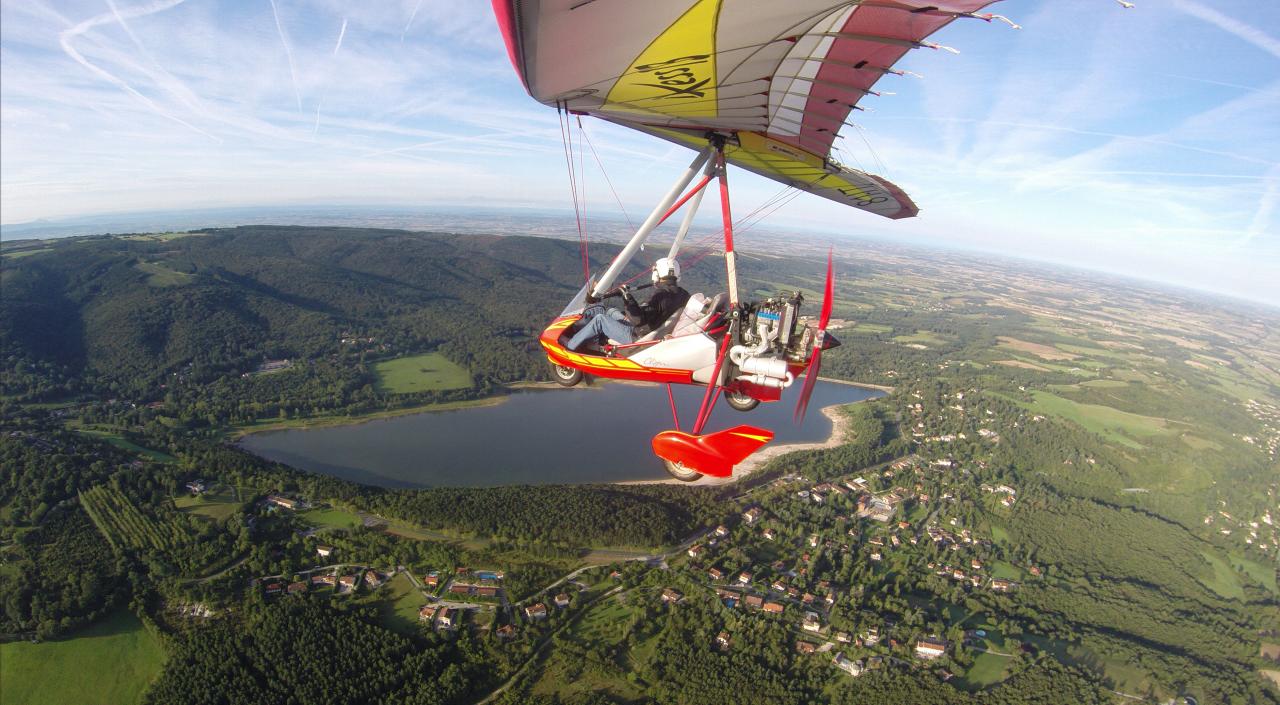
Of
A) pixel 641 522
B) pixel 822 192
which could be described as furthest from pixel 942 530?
pixel 822 192

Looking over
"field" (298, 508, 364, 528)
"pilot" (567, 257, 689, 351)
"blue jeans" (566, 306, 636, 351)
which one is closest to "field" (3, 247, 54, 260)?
"field" (298, 508, 364, 528)

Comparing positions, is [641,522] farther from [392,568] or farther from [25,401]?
[25,401]

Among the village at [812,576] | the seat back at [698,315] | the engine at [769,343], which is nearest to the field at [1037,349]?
the village at [812,576]

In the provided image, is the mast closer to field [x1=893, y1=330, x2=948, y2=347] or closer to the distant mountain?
the distant mountain

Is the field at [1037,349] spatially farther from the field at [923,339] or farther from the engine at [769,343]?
the engine at [769,343]

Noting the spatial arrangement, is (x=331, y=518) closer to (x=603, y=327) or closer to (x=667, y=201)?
(x=603, y=327)

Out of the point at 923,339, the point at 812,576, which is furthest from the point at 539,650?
the point at 923,339
